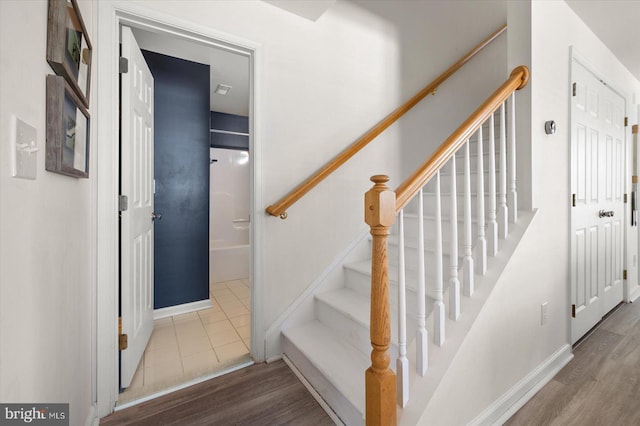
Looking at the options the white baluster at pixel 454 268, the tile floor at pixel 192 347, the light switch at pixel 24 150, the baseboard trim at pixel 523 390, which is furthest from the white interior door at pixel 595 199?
the light switch at pixel 24 150

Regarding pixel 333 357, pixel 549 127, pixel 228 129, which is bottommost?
pixel 333 357

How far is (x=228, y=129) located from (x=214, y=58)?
6.35 feet

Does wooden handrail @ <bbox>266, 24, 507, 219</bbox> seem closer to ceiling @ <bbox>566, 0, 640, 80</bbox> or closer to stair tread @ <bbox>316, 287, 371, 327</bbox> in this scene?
stair tread @ <bbox>316, 287, 371, 327</bbox>

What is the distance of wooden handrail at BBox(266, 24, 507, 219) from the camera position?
1944 mm

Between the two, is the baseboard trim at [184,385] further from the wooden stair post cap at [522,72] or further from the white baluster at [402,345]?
the wooden stair post cap at [522,72]

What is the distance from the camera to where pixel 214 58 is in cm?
293

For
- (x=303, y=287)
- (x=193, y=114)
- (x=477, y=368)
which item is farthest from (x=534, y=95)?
(x=193, y=114)

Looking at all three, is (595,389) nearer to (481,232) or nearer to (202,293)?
(481,232)

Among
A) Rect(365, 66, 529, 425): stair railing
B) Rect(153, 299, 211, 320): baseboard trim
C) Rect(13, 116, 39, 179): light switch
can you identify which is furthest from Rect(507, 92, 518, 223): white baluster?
Rect(153, 299, 211, 320): baseboard trim

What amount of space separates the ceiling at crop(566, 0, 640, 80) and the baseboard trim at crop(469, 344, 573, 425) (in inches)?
88.3

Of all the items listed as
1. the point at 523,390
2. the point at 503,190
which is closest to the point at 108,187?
the point at 503,190

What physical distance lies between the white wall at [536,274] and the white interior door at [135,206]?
1644mm

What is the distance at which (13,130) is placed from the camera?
2.15 feet

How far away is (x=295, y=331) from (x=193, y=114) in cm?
235
